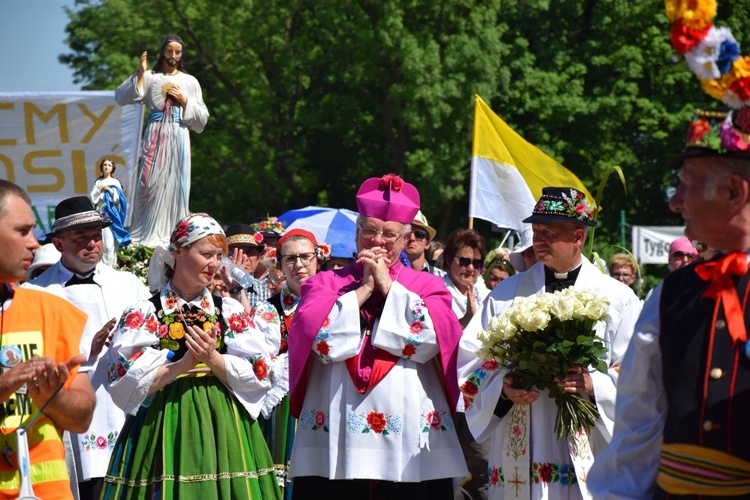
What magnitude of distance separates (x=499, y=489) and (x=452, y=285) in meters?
2.91

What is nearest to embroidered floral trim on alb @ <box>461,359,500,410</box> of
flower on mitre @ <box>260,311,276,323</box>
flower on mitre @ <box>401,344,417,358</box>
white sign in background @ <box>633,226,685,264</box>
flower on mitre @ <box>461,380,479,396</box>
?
flower on mitre @ <box>461,380,479,396</box>

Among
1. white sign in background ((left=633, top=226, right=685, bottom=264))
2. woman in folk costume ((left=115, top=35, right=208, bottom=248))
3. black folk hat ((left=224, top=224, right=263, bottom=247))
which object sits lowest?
black folk hat ((left=224, top=224, right=263, bottom=247))

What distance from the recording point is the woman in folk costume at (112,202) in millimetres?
11742

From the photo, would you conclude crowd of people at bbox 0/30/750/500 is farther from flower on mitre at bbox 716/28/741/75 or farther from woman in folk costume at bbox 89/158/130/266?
woman in folk costume at bbox 89/158/130/266

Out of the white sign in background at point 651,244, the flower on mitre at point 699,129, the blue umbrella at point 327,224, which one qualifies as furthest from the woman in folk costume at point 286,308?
the white sign in background at point 651,244

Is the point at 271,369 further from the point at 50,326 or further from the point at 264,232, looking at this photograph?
the point at 264,232

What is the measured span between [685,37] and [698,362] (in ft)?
3.14

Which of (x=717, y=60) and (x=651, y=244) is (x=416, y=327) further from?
(x=651, y=244)

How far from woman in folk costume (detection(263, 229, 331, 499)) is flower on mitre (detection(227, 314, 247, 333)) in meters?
1.24

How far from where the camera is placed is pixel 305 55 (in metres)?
32.3

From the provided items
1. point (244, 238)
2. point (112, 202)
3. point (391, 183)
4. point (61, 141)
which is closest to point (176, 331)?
point (391, 183)

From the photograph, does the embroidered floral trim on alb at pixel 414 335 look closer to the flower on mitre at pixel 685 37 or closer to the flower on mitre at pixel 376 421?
the flower on mitre at pixel 376 421

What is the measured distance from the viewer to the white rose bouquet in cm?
540

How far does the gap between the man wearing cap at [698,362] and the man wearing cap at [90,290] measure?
14.0 ft
